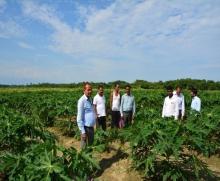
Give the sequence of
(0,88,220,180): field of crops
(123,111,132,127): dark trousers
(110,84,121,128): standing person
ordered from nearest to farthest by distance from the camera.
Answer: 1. (0,88,220,180): field of crops
2. (123,111,132,127): dark trousers
3. (110,84,121,128): standing person

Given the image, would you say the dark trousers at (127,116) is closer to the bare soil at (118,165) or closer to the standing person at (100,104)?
the standing person at (100,104)

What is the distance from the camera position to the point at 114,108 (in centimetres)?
1234

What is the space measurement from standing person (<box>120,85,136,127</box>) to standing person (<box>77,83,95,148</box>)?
126 inches

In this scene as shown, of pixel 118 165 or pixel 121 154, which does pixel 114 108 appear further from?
pixel 118 165

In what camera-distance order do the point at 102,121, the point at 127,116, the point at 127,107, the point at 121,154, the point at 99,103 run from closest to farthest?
the point at 121,154
the point at 99,103
the point at 102,121
the point at 127,107
the point at 127,116

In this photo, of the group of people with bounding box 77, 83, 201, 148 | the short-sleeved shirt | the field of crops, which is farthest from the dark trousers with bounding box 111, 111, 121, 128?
the field of crops

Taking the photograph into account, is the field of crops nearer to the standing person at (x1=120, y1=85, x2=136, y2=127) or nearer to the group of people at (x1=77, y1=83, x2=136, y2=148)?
the group of people at (x1=77, y1=83, x2=136, y2=148)

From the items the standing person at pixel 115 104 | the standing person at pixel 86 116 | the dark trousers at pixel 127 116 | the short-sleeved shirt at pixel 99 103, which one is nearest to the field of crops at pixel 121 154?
the standing person at pixel 86 116

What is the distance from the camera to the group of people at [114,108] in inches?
325

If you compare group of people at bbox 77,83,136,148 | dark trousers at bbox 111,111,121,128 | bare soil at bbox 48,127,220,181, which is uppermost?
group of people at bbox 77,83,136,148

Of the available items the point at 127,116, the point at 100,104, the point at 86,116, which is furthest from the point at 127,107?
the point at 86,116

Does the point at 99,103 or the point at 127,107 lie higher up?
the point at 99,103

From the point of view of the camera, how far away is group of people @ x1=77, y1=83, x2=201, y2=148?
826 centimetres

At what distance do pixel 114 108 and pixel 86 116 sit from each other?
13.2 feet
